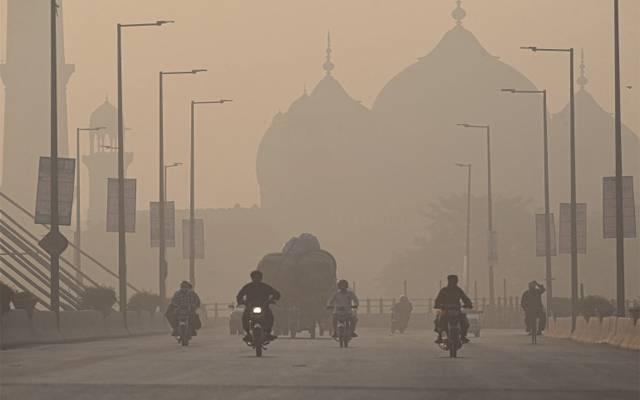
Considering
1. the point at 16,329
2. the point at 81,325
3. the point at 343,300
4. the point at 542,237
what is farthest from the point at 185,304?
the point at 542,237

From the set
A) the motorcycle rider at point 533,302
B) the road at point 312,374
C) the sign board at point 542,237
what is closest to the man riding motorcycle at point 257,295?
the road at point 312,374

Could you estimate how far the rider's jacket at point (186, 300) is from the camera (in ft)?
160

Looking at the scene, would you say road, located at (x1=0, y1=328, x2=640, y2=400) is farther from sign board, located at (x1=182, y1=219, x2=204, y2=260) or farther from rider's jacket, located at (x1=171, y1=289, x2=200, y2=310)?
sign board, located at (x1=182, y1=219, x2=204, y2=260)

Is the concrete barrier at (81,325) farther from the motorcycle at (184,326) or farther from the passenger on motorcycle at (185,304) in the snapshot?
the motorcycle at (184,326)

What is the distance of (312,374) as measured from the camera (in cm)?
3011

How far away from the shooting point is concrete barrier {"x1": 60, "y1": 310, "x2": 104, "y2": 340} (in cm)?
5231

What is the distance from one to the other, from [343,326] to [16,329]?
7369mm

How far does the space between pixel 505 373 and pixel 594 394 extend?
5305 millimetres

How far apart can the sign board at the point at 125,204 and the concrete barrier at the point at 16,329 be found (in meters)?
20.4

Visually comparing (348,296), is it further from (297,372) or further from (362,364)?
(297,372)

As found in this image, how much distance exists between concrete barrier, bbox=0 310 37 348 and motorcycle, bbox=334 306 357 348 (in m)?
6.98

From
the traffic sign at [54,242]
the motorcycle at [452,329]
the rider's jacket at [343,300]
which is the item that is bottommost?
the motorcycle at [452,329]

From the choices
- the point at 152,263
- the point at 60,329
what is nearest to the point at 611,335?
the point at 60,329

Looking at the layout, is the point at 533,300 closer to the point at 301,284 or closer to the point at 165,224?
the point at 301,284
